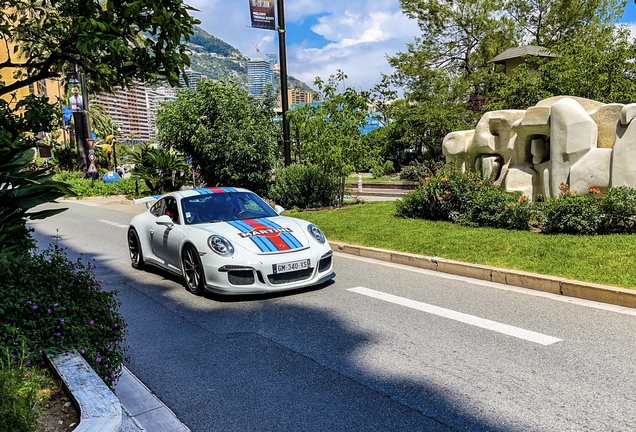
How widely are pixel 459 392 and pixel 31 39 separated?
5769mm

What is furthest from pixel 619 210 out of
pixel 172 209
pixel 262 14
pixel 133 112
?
pixel 133 112

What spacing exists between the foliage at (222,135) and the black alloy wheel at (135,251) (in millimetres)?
9189

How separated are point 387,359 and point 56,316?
273 cm

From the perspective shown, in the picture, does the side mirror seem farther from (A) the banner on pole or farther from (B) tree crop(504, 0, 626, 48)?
(B) tree crop(504, 0, 626, 48)

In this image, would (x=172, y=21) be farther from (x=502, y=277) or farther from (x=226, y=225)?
(x=502, y=277)

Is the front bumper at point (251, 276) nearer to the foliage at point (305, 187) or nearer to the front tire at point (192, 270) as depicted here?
the front tire at point (192, 270)

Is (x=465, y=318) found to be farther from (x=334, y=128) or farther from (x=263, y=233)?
(x=334, y=128)

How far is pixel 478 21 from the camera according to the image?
31641mm

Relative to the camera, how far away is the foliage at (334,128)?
51.6ft

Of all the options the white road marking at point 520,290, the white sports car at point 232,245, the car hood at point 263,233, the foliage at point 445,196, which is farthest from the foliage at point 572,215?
the car hood at point 263,233

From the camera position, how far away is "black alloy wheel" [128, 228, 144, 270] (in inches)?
344

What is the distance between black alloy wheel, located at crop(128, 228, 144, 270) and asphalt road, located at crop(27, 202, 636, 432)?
54.9 inches

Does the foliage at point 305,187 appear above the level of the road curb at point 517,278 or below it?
above

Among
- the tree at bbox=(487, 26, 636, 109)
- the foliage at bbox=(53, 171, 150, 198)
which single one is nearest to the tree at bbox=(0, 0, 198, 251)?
the tree at bbox=(487, 26, 636, 109)
